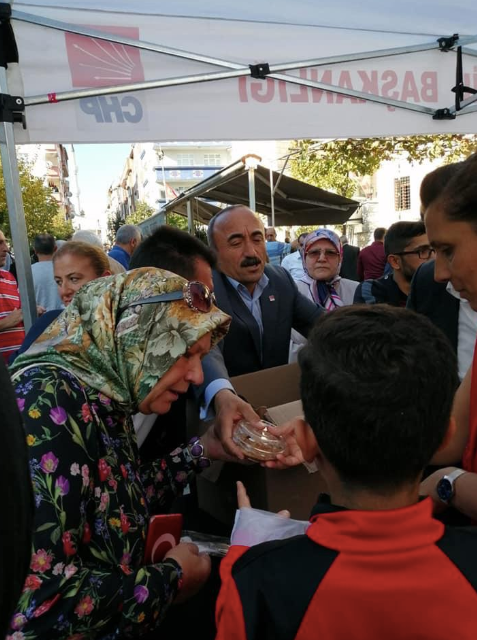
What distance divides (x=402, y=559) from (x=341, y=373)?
1.12 feet

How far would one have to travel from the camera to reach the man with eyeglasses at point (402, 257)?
3016 millimetres

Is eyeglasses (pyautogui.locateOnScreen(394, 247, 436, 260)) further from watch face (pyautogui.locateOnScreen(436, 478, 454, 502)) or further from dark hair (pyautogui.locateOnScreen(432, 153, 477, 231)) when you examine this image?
watch face (pyautogui.locateOnScreen(436, 478, 454, 502))

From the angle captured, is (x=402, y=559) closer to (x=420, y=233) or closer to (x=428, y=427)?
(x=428, y=427)

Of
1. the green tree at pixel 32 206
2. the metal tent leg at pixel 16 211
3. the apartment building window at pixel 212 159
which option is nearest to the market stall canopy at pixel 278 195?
the metal tent leg at pixel 16 211

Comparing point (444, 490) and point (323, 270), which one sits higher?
point (323, 270)

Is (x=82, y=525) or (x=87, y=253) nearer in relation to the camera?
(x=82, y=525)

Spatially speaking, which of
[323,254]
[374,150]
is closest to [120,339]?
[323,254]

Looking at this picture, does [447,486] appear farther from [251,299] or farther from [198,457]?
[251,299]

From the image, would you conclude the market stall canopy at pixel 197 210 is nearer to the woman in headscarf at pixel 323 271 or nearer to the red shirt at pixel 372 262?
the red shirt at pixel 372 262

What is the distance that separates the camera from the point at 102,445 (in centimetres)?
125

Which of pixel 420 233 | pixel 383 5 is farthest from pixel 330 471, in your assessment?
pixel 383 5

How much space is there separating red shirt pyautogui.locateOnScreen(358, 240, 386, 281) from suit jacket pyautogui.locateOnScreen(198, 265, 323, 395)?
538 centimetres

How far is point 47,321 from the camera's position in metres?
2.25

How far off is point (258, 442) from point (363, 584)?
858 mm
